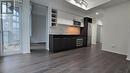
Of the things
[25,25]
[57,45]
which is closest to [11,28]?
[25,25]

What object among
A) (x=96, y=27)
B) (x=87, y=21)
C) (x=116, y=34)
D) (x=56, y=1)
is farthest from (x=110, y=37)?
(x=96, y=27)

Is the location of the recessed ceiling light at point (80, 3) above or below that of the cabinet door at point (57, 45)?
above

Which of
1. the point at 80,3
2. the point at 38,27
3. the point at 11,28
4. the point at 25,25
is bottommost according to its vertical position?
the point at 11,28

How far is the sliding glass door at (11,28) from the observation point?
499 centimetres

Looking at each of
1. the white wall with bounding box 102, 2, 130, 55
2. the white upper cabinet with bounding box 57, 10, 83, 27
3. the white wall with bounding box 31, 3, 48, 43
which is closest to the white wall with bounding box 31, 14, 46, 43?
the white wall with bounding box 31, 3, 48, 43

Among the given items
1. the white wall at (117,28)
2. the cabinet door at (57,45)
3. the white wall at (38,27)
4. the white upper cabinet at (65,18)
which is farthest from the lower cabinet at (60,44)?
the white wall at (38,27)

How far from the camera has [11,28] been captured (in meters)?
5.27

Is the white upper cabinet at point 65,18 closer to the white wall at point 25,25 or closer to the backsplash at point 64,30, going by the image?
the backsplash at point 64,30

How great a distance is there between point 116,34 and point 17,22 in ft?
17.4

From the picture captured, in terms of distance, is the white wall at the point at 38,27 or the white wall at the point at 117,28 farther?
the white wall at the point at 38,27

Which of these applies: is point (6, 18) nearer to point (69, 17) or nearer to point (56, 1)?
point (56, 1)

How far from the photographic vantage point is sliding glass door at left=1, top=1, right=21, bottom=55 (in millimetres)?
4988

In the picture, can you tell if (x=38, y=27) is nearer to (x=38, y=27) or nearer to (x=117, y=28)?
(x=38, y=27)

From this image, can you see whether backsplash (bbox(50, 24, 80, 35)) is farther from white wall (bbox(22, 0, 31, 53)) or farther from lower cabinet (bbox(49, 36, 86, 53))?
white wall (bbox(22, 0, 31, 53))
